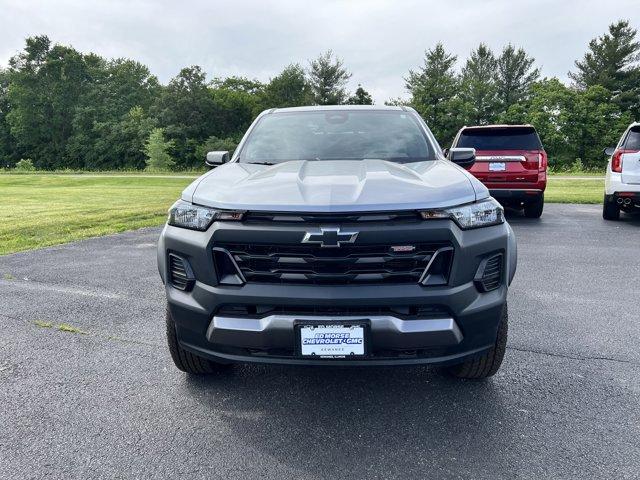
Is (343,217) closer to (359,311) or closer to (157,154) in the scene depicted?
(359,311)

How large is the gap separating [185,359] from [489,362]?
1769 millimetres

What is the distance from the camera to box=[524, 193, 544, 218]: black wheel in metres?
10.0

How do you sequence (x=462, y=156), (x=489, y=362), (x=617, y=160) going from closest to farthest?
(x=489, y=362) → (x=462, y=156) → (x=617, y=160)

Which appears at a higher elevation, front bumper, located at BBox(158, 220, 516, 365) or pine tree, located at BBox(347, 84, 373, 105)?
pine tree, located at BBox(347, 84, 373, 105)

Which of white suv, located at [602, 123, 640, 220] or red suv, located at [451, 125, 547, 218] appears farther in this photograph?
red suv, located at [451, 125, 547, 218]

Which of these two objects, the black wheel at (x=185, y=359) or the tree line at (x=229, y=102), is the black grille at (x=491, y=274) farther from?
the tree line at (x=229, y=102)

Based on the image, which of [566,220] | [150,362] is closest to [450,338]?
[150,362]

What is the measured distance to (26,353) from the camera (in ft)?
11.5

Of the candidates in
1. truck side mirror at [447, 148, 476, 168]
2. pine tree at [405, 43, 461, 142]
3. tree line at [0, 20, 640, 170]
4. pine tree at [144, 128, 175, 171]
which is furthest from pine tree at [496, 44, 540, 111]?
truck side mirror at [447, 148, 476, 168]

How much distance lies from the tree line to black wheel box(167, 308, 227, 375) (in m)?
50.7

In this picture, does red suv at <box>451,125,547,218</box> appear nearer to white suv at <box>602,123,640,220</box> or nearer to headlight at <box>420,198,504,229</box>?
white suv at <box>602,123,640,220</box>

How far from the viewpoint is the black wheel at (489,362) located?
2818 mm

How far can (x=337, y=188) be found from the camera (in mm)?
2584

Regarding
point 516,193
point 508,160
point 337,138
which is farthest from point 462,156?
point 516,193
